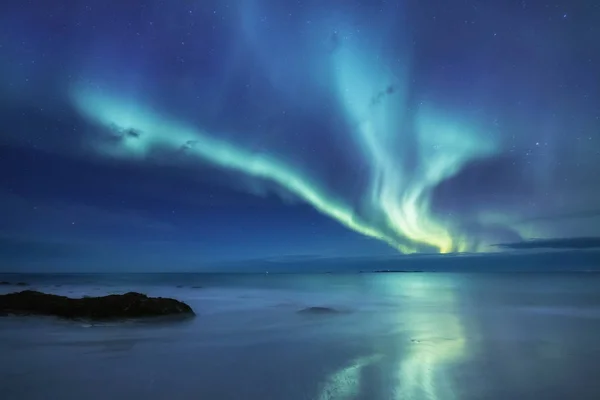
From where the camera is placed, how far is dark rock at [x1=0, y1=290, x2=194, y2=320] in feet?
53.8

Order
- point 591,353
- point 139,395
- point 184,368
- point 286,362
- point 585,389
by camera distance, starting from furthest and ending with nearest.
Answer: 1. point 591,353
2. point 286,362
3. point 184,368
4. point 585,389
5. point 139,395

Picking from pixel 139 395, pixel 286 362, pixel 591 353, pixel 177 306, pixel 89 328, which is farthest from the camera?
pixel 177 306

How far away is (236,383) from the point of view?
7.85 metres

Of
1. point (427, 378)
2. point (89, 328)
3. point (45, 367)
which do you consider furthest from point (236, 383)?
point (89, 328)

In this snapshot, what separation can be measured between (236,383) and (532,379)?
19.0 feet

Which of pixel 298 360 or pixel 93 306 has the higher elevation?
pixel 93 306

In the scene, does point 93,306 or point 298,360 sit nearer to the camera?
point 298,360

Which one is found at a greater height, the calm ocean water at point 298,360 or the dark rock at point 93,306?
the dark rock at point 93,306

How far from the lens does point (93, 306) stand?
54.7 feet

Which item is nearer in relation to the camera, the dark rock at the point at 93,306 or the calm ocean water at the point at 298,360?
the calm ocean water at the point at 298,360

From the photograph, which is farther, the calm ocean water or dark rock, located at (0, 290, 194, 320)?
dark rock, located at (0, 290, 194, 320)

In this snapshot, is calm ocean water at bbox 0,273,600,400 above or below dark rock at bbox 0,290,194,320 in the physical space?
below

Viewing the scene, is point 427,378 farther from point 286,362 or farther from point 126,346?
point 126,346

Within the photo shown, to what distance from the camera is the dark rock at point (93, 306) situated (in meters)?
16.4
